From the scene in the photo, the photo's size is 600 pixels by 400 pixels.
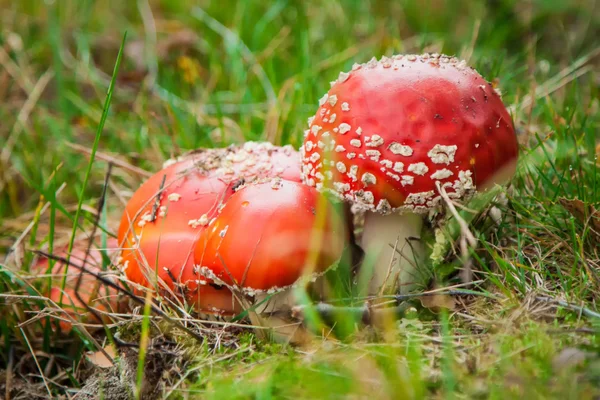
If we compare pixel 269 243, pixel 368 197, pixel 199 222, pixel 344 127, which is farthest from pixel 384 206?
pixel 199 222

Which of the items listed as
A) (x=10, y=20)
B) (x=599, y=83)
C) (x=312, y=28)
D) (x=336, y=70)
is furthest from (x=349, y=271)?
(x=10, y=20)

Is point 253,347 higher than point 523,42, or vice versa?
point 523,42

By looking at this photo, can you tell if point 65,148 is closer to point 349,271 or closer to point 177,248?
point 177,248

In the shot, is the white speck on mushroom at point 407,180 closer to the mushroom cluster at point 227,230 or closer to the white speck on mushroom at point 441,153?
the white speck on mushroom at point 441,153

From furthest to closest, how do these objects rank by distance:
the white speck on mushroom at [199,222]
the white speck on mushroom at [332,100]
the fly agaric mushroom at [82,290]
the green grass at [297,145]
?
the fly agaric mushroom at [82,290], the white speck on mushroom at [199,222], the white speck on mushroom at [332,100], the green grass at [297,145]

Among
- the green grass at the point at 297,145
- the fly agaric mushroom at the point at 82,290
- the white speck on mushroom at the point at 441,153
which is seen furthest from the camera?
the fly agaric mushroom at the point at 82,290

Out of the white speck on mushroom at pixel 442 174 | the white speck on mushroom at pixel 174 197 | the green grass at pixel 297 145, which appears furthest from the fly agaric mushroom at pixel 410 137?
the white speck on mushroom at pixel 174 197

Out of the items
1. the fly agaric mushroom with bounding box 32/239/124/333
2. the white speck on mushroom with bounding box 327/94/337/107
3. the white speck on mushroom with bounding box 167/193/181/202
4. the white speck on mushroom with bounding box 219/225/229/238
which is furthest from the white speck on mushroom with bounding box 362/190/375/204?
the fly agaric mushroom with bounding box 32/239/124/333

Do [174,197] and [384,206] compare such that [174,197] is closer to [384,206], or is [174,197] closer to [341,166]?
[341,166]
